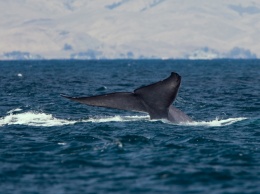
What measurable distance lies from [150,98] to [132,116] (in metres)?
6.50

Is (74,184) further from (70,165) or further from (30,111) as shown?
(30,111)

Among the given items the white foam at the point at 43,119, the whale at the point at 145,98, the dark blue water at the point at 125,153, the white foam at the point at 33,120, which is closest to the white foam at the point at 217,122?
the dark blue water at the point at 125,153

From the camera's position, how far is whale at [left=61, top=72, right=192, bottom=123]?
21625 millimetres

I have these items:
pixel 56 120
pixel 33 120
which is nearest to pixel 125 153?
pixel 56 120

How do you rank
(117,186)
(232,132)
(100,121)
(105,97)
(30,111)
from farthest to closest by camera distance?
(30,111), (100,121), (232,132), (105,97), (117,186)

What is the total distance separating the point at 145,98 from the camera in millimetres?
22484

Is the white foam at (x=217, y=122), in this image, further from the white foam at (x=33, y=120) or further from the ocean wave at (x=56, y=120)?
the white foam at (x=33, y=120)

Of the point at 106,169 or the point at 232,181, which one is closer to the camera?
the point at 232,181

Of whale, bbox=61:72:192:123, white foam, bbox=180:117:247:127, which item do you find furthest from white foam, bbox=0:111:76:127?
whale, bbox=61:72:192:123

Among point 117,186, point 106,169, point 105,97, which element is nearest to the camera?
point 117,186

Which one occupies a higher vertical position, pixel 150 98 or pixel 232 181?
pixel 150 98

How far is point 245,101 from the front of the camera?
3888 centimetres

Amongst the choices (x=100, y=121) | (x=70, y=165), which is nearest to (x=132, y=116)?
(x=100, y=121)

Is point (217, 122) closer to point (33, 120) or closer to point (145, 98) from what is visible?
point (145, 98)
